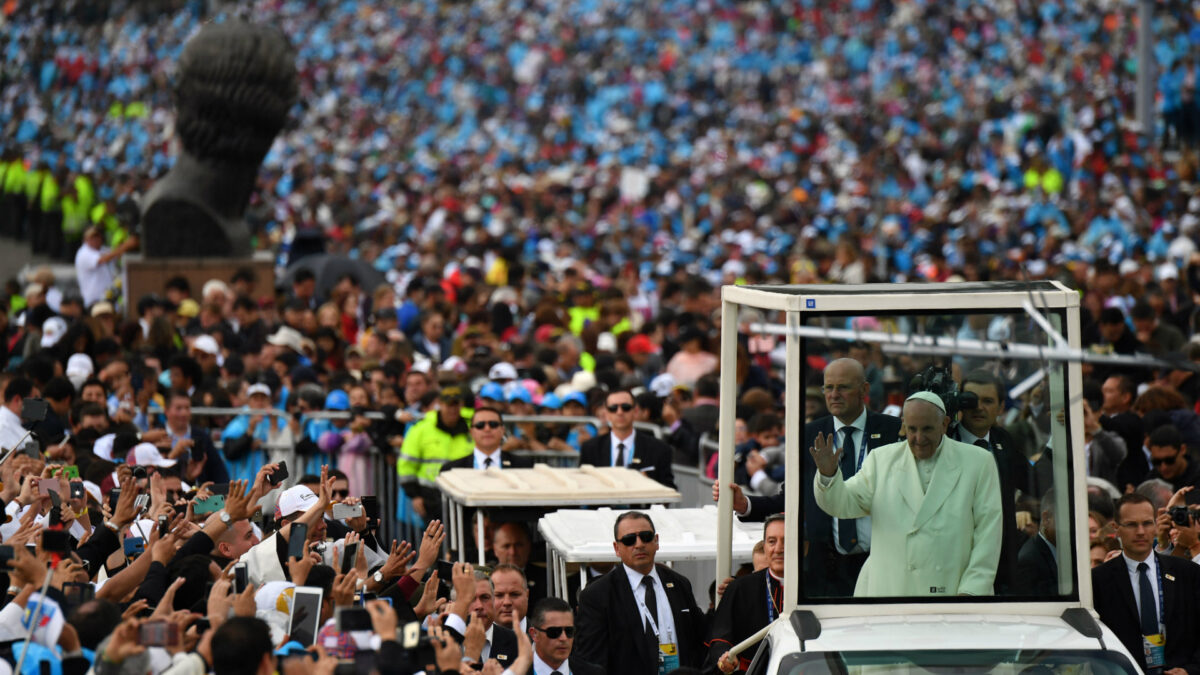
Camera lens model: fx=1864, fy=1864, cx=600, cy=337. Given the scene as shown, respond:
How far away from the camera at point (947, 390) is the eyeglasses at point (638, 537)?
68.9 inches

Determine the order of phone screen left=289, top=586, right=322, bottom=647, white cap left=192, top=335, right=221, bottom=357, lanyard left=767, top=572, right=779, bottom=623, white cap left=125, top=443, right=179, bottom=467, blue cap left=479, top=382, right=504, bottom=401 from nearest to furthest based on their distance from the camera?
phone screen left=289, top=586, right=322, bottom=647
lanyard left=767, top=572, right=779, bottom=623
white cap left=125, top=443, right=179, bottom=467
blue cap left=479, top=382, right=504, bottom=401
white cap left=192, top=335, right=221, bottom=357

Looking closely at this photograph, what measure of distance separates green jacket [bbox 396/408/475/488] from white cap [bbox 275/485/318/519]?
13.3 feet

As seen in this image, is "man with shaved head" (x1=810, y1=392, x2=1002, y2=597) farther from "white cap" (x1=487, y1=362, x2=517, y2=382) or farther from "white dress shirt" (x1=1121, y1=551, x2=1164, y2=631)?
"white cap" (x1=487, y1=362, x2=517, y2=382)

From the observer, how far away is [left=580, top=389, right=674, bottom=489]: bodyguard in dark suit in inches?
485

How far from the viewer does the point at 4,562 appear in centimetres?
682

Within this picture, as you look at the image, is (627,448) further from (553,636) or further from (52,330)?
(52,330)

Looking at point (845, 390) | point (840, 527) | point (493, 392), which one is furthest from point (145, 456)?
point (840, 527)

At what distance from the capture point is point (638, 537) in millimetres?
8508

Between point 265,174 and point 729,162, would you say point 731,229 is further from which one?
point 265,174

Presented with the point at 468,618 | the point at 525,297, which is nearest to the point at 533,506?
the point at 468,618

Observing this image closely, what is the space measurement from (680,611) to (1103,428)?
464 cm

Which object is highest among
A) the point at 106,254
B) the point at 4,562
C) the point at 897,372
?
the point at 106,254

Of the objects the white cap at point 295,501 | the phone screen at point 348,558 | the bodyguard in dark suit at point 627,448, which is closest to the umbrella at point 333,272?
the bodyguard in dark suit at point 627,448

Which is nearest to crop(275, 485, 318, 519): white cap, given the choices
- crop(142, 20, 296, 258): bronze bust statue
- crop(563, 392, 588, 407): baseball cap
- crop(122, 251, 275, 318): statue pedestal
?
crop(563, 392, 588, 407): baseball cap
